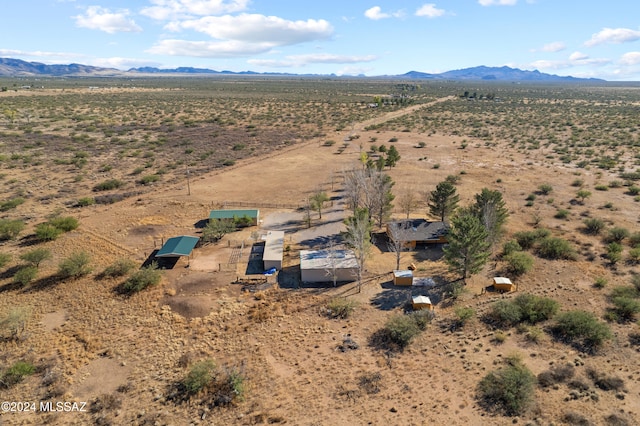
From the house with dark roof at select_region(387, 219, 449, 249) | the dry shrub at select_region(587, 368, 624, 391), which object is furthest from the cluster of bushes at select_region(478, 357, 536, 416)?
the house with dark roof at select_region(387, 219, 449, 249)

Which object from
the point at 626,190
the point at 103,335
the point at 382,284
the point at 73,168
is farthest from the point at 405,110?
the point at 103,335

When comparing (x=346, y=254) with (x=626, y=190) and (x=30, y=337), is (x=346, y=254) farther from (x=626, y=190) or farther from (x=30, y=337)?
(x=626, y=190)

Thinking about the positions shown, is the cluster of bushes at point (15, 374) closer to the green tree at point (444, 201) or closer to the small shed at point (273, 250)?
the small shed at point (273, 250)

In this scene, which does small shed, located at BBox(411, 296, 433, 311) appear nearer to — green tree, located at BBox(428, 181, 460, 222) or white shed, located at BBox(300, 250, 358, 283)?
white shed, located at BBox(300, 250, 358, 283)

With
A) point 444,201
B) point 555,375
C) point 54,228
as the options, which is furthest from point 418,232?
point 54,228

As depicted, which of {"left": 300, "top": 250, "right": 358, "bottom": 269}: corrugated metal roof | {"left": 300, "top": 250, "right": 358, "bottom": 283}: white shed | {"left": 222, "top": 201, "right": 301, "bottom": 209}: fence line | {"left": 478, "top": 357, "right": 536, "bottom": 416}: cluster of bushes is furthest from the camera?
{"left": 222, "top": 201, "right": 301, "bottom": 209}: fence line

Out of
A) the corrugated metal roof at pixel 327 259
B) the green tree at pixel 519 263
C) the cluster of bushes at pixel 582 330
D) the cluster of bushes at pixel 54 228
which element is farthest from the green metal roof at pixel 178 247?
the cluster of bushes at pixel 582 330

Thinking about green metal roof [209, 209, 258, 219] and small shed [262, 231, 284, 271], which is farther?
green metal roof [209, 209, 258, 219]

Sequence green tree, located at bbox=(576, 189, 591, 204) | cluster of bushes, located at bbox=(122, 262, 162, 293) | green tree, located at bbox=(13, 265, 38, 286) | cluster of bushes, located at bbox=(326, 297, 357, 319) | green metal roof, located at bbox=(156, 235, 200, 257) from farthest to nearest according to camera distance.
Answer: green tree, located at bbox=(576, 189, 591, 204) < green metal roof, located at bbox=(156, 235, 200, 257) < green tree, located at bbox=(13, 265, 38, 286) < cluster of bushes, located at bbox=(122, 262, 162, 293) < cluster of bushes, located at bbox=(326, 297, 357, 319)
